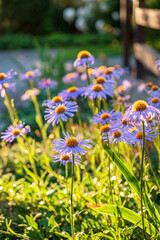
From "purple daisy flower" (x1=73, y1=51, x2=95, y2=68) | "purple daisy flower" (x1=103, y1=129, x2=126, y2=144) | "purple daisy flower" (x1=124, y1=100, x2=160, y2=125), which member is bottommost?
"purple daisy flower" (x1=103, y1=129, x2=126, y2=144)

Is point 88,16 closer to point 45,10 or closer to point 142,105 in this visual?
point 45,10

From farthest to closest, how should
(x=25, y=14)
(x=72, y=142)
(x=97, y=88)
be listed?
(x=25, y=14), (x=97, y=88), (x=72, y=142)

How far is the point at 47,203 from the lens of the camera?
6.12 feet

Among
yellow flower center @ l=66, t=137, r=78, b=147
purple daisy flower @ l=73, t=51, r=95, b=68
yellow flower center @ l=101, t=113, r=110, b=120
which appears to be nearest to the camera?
yellow flower center @ l=66, t=137, r=78, b=147

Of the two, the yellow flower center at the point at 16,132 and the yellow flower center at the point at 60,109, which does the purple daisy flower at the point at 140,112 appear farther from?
the yellow flower center at the point at 16,132

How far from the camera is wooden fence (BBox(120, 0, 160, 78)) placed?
2.62 m

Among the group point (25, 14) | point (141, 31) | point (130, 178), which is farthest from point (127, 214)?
point (25, 14)

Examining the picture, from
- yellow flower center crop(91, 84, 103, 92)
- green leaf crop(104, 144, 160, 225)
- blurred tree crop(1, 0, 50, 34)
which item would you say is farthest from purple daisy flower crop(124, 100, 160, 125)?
blurred tree crop(1, 0, 50, 34)

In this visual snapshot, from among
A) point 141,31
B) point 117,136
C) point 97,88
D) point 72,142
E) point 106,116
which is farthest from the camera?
point 141,31

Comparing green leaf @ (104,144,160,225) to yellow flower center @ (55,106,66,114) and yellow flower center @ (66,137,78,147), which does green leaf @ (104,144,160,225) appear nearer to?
yellow flower center @ (66,137,78,147)

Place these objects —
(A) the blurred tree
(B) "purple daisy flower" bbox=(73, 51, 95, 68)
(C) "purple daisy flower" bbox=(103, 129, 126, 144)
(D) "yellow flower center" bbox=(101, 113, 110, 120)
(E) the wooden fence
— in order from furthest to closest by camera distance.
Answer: (A) the blurred tree, (E) the wooden fence, (B) "purple daisy flower" bbox=(73, 51, 95, 68), (D) "yellow flower center" bbox=(101, 113, 110, 120), (C) "purple daisy flower" bbox=(103, 129, 126, 144)

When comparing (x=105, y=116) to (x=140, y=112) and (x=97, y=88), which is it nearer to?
(x=97, y=88)

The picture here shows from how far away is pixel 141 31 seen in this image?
444 cm

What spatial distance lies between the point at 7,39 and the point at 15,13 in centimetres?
211
